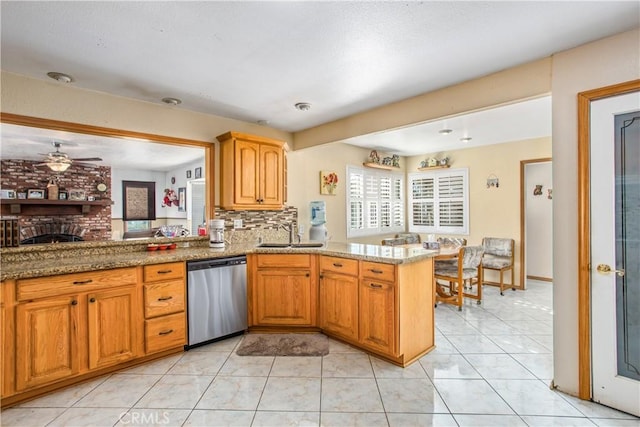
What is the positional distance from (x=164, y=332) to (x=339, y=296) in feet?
5.21

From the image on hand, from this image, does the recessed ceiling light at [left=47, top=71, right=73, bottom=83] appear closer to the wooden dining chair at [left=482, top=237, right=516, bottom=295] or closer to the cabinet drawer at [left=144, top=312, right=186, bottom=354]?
the cabinet drawer at [left=144, top=312, right=186, bottom=354]

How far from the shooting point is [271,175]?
378cm

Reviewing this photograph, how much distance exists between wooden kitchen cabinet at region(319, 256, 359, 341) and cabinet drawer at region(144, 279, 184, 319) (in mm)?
1340

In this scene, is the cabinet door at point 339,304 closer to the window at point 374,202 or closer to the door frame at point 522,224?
the window at point 374,202

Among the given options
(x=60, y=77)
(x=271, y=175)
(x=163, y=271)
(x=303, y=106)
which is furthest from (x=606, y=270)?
(x=60, y=77)

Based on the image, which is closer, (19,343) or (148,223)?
(19,343)

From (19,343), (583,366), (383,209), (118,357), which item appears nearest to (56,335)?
(19,343)

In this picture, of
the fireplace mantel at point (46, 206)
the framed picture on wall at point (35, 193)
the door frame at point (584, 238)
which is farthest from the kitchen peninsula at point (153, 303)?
the door frame at point (584, 238)

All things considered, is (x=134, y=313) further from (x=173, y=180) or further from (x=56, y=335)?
(x=173, y=180)

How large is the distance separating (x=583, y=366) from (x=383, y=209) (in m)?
4.14

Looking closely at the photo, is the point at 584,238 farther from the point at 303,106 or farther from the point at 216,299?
the point at 216,299

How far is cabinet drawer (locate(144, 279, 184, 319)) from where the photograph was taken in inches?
102

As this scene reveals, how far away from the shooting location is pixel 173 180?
3.39 metres

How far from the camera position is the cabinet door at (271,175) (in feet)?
12.1
